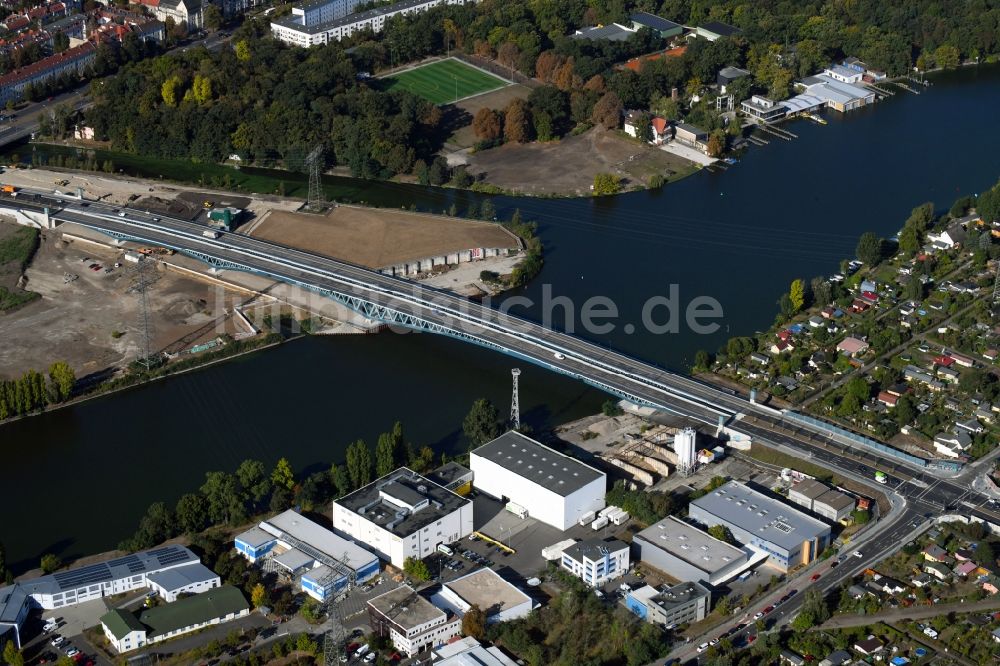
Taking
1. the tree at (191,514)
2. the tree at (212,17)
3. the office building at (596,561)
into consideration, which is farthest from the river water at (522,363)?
the tree at (212,17)

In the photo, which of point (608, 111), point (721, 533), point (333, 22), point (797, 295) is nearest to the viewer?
point (721, 533)

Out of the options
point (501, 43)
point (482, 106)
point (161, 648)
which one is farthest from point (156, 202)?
point (161, 648)

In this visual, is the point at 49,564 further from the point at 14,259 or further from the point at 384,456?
the point at 14,259

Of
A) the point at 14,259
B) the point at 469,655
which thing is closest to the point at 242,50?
the point at 14,259

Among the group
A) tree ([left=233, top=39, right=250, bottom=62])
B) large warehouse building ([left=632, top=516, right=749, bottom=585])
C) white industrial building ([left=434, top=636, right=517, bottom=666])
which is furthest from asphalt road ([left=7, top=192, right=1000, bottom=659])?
tree ([left=233, top=39, right=250, bottom=62])

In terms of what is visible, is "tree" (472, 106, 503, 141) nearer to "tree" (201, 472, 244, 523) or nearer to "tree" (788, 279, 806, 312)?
"tree" (788, 279, 806, 312)
